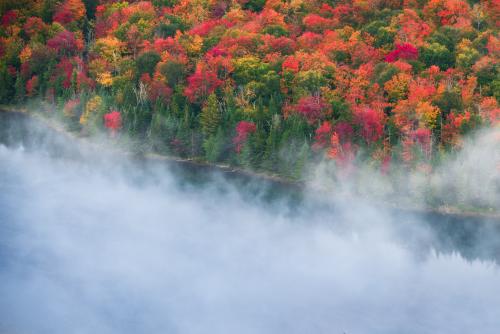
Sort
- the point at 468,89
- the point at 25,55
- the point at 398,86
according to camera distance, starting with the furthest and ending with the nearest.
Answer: the point at 25,55 → the point at 398,86 → the point at 468,89

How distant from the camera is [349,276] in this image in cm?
5516

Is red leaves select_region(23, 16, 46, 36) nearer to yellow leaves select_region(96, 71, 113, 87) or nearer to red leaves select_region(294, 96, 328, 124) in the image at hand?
yellow leaves select_region(96, 71, 113, 87)

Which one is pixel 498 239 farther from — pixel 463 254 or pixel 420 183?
pixel 420 183

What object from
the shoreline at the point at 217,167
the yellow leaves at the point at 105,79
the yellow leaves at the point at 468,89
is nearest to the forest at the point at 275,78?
the yellow leaves at the point at 468,89

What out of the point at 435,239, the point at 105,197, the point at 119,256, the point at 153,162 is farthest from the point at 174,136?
the point at 435,239

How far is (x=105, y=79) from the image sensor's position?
311 feet

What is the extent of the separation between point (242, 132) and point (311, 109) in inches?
312

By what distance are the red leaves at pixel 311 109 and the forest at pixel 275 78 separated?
16cm

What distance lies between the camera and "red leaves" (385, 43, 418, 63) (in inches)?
3398

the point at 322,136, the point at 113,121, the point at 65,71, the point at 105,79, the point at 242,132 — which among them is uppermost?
the point at 65,71

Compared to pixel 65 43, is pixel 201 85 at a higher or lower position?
lower

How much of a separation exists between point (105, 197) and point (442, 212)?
106 feet

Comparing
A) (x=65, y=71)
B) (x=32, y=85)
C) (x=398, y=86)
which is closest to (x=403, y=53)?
(x=398, y=86)

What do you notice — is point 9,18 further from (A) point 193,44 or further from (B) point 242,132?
(B) point 242,132
